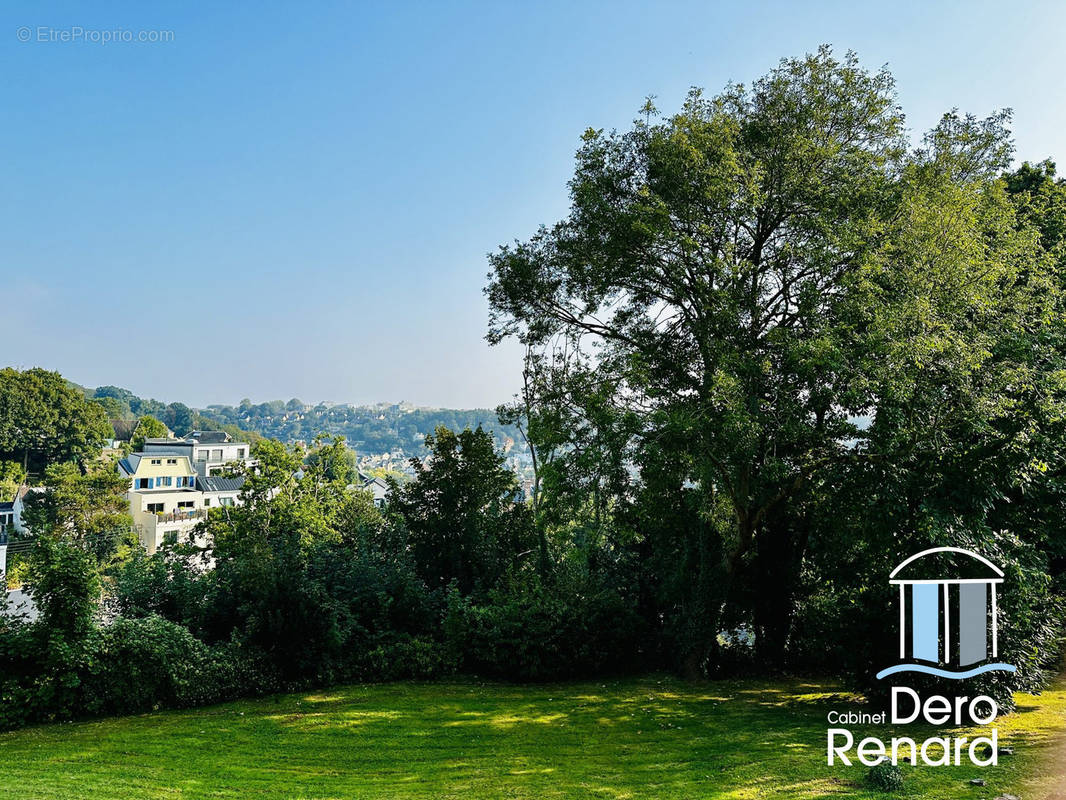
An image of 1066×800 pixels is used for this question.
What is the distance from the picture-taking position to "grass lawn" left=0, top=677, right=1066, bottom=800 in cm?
655

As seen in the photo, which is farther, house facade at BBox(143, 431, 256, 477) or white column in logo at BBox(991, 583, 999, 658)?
house facade at BBox(143, 431, 256, 477)

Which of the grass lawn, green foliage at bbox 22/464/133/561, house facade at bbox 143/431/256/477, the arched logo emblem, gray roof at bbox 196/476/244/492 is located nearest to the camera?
the grass lawn

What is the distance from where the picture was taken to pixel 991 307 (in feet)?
31.9

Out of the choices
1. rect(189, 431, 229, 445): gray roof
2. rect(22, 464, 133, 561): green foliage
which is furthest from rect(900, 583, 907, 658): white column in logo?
rect(189, 431, 229, 445): gray roof

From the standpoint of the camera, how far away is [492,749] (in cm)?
839

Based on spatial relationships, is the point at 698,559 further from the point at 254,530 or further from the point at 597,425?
the point at 254,530

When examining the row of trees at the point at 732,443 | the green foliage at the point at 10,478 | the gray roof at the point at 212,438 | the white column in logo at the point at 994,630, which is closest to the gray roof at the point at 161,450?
the green foliage at the point at 10,478

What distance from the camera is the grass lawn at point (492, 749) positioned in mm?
6547

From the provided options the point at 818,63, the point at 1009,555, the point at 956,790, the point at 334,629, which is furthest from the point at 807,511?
the point at 334,629

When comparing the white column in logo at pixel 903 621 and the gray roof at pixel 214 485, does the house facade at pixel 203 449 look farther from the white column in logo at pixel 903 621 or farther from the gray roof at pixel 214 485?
the white column in logo at pixel 903 621

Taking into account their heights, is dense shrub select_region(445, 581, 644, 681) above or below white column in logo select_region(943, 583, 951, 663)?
below

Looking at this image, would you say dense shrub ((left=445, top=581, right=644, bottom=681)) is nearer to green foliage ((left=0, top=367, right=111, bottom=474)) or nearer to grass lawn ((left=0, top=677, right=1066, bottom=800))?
grass lawn ((left=0, top=677, right=1066, bottom=800))

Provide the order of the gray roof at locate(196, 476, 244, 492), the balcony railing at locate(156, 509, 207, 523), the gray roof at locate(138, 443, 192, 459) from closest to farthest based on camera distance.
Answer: the balcony railing at locate(156, 509, 207, 523) < the gray roof at locate(138, 443, 192, 459) < the gray roof at locate(196, 476, 244, 492)

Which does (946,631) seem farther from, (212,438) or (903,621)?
(212,438)
